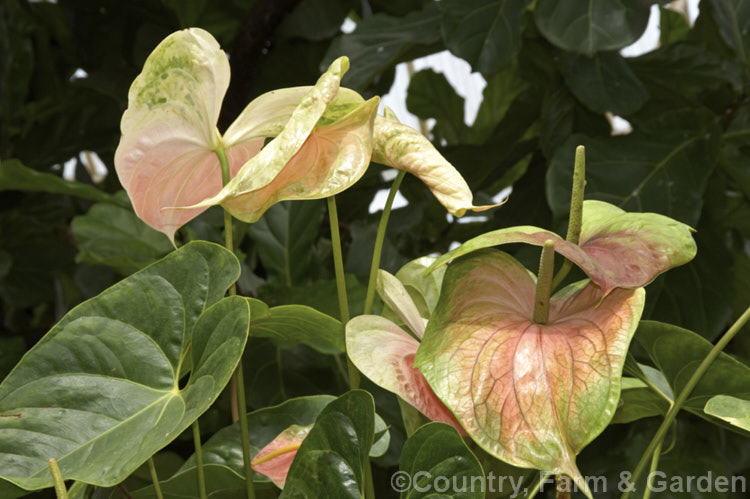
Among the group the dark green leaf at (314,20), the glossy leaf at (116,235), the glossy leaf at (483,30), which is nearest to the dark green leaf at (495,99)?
the dark green leaf at (314,20)

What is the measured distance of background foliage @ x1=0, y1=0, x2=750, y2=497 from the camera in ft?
2.21

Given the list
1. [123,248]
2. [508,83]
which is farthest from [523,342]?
[508,83]

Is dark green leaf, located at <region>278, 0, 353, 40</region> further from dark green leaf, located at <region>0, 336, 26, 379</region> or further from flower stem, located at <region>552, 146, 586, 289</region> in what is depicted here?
flower stem, located at <region>552, 146, 586, 289</region>

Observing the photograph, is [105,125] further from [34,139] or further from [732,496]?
[732,496]

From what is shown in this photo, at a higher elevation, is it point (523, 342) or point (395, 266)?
A: point (523, 342)

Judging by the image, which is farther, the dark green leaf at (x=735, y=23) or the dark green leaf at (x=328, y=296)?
the dark green leaf at (x=735, y=23)

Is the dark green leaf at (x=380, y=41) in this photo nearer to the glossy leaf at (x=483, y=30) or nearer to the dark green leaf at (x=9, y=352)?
the glossy leaf at (x=483, y=30)

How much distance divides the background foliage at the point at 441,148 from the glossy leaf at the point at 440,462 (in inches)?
11.7

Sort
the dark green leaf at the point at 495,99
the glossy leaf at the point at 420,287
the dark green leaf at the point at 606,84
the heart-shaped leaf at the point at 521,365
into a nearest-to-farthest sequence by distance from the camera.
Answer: the heart-shaped leaf at the point at 521,365 → the glossy leaf at the point at 420,287 → the dark green leaf at the point at 606,84 → the dark green leaf at the point at 495,99

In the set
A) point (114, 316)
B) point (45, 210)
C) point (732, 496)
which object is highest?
point (114, 316)

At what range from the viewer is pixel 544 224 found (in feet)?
2.72

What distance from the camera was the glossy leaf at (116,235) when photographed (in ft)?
2.35

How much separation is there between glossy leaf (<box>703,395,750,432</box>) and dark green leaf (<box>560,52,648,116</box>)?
1.65 feet

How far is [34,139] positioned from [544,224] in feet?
2.36
